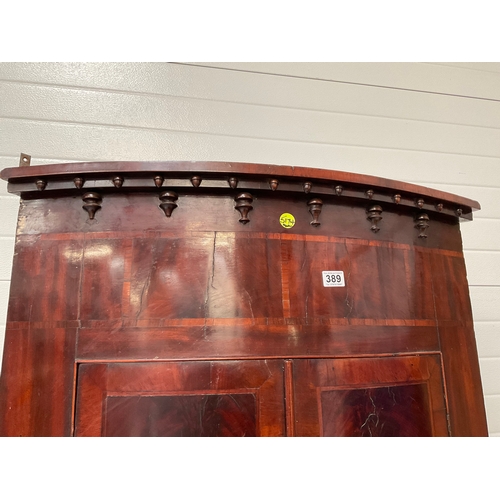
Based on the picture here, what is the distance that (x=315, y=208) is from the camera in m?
1.04

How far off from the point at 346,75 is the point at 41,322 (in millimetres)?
1842

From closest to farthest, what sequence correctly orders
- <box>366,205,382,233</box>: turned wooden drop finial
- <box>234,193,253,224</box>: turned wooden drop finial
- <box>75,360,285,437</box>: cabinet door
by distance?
<box>75,360,285,437</box>: cabinet door < <box>234,193,253,224</box>: turned wooden drop finial < <box>366,205,382,233</box>: turned wooden drop finial

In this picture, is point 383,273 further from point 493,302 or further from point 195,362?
point 493,302

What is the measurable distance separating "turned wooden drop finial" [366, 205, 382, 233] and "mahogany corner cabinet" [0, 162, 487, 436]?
22 mm

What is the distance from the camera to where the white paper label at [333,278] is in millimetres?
1024

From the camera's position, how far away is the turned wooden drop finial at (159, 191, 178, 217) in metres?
0.96

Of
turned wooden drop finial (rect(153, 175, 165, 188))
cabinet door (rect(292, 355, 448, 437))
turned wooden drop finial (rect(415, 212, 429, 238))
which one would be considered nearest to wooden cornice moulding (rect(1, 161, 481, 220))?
turned wooden drop finial (rect(153, 175, 165, 188))

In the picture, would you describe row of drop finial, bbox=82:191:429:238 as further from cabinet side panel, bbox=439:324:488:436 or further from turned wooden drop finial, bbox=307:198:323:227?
cabinet side panel, bbox=439:324:488:436

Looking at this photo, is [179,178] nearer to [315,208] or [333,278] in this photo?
[315,208]

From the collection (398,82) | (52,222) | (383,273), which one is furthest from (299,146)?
(52,222)

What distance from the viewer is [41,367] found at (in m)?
0.91

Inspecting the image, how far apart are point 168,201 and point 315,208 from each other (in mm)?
417

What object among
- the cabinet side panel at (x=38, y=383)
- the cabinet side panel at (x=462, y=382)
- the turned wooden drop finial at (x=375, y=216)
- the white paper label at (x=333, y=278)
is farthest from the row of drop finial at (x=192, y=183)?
the cabinet side panel at (x=462, y=382)

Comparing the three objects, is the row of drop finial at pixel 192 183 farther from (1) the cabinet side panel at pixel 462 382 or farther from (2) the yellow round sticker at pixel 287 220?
(1) the cabinet side panel at pixel 462 382
